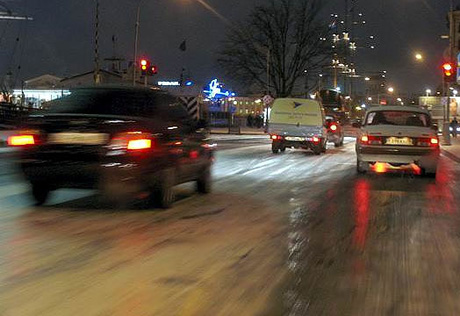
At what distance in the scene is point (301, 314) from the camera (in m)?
5.00

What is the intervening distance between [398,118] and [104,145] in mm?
9948

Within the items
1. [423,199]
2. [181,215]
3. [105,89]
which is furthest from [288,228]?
[423,199]

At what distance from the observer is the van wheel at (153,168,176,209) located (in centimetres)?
956

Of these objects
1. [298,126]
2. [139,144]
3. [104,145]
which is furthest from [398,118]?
[104,145]

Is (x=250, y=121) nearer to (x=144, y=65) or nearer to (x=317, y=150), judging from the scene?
(x=144, y=65)

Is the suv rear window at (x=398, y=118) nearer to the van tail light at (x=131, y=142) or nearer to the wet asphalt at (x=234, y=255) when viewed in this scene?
the wet asphalt at (x=234, y=255)

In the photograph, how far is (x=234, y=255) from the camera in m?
6.93

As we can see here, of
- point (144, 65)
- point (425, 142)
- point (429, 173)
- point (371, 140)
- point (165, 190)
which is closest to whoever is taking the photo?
point (165, 190)

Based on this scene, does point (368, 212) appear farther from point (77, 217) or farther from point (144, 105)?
point (77, 217)

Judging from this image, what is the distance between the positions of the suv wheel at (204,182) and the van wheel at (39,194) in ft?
9.43

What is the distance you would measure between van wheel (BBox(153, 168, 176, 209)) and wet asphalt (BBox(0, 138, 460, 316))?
230 millimetres

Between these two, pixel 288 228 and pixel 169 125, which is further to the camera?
pixel 169 125

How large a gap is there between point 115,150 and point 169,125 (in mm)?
1313

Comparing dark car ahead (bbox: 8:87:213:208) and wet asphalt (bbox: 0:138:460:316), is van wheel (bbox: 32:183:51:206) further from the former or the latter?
wet asphalt (bbox: 0:138:460:316)
